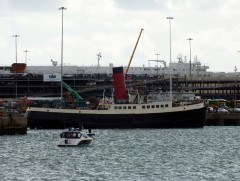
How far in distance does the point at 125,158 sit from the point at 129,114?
189 feet

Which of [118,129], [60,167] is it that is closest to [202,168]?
[60,167]

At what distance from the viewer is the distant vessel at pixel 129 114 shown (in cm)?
14550

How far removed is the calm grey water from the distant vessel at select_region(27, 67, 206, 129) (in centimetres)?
1922

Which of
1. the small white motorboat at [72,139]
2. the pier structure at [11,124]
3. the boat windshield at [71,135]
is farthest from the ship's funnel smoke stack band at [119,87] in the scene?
the boat windshield at [71,135]

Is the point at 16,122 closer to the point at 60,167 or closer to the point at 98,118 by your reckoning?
the point at 98,118

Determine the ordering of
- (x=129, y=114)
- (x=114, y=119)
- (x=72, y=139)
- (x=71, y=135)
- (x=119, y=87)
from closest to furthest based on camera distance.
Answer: (x=72, y=139)
(x=71, y=135)
(x=129, y=114)
(x=114, y=119)
(x=119, y=87)

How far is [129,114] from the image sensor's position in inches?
5748

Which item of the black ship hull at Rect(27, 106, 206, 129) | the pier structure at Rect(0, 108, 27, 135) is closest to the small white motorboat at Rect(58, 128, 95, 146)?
the pier structure at Rect(0, 108, 27, 135)

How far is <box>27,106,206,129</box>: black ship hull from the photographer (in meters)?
146

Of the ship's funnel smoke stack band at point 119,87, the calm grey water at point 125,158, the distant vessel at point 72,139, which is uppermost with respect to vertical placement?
the ship's funnel smoke stack band at point 119,87

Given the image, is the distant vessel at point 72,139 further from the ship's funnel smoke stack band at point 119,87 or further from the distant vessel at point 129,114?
the ship's funnel smoke stack band at point 119,87

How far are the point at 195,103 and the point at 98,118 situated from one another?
55.7ft

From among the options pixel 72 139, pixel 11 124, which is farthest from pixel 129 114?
pixel 72 139

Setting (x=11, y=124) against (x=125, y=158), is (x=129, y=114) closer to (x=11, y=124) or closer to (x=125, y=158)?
(x=11, y=124)
